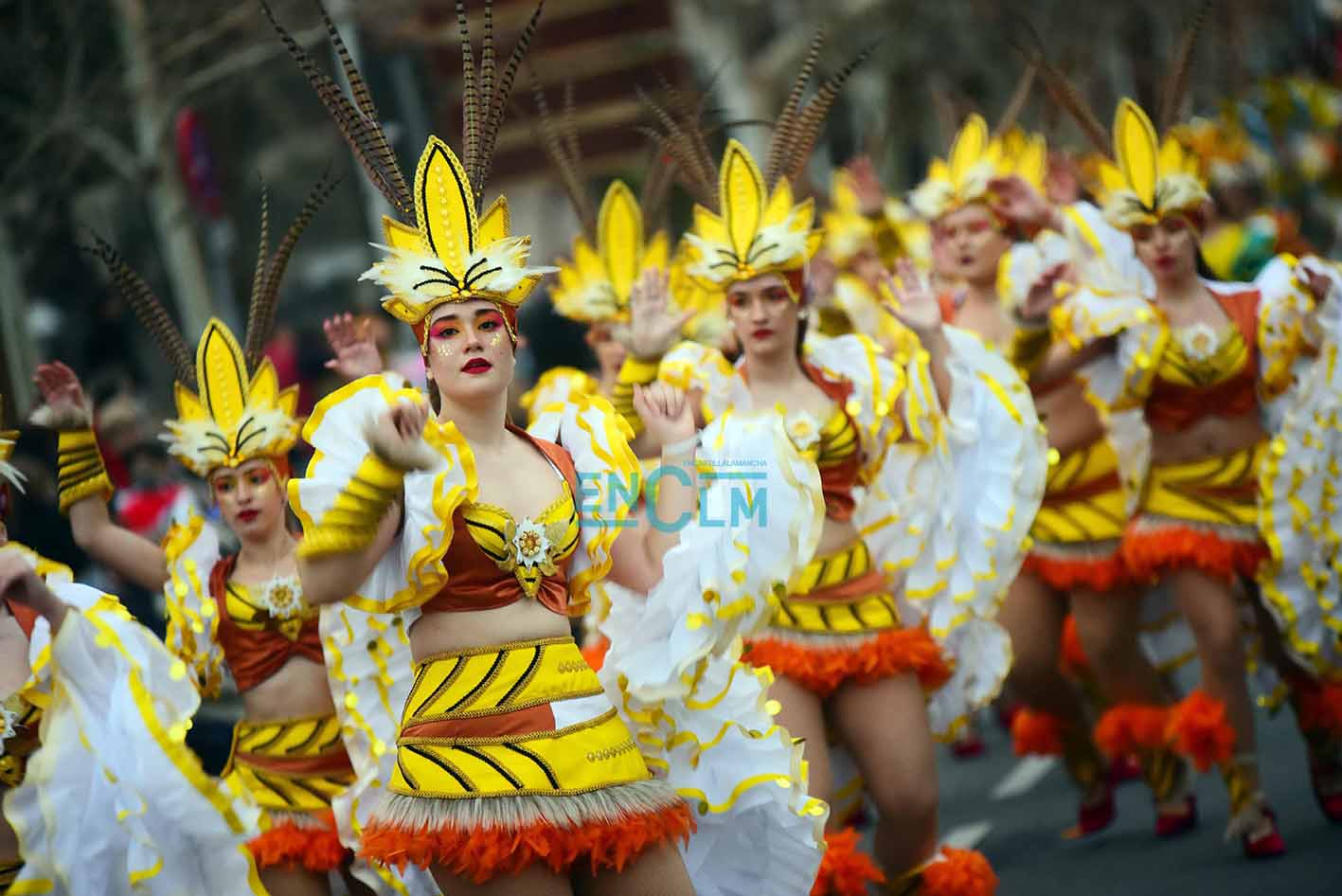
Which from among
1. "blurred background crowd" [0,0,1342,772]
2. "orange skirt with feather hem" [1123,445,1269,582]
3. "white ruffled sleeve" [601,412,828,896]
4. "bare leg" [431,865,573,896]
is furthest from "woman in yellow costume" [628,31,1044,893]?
"bare leg" [431,865,573,896]

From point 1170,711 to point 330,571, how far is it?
4324 millimetres

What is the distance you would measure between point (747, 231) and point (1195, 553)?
7.34ft

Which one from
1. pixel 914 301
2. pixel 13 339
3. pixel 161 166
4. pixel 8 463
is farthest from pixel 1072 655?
pixel 161 166

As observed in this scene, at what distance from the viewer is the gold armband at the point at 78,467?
6453 millimetres

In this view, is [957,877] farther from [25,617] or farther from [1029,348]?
[25,617]

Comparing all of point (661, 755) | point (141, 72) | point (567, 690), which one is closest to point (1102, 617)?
point (661, 755)

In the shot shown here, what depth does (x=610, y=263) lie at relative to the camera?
7.98m

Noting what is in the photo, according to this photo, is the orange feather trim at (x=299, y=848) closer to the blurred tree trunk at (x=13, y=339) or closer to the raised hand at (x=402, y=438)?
the raised hand at (x=402, y=438)

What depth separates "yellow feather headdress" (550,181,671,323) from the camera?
26.1 feet

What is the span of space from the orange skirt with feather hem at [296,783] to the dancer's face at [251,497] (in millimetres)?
656

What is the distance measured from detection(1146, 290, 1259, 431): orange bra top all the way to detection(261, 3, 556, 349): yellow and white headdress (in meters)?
3.37

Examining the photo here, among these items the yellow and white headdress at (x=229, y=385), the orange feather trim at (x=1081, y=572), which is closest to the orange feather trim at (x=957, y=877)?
the orange feather trim at (x=1081, y=572)

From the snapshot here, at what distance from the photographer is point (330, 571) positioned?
A: 4285mm

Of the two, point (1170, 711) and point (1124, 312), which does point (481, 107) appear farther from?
point (1170, 711)
